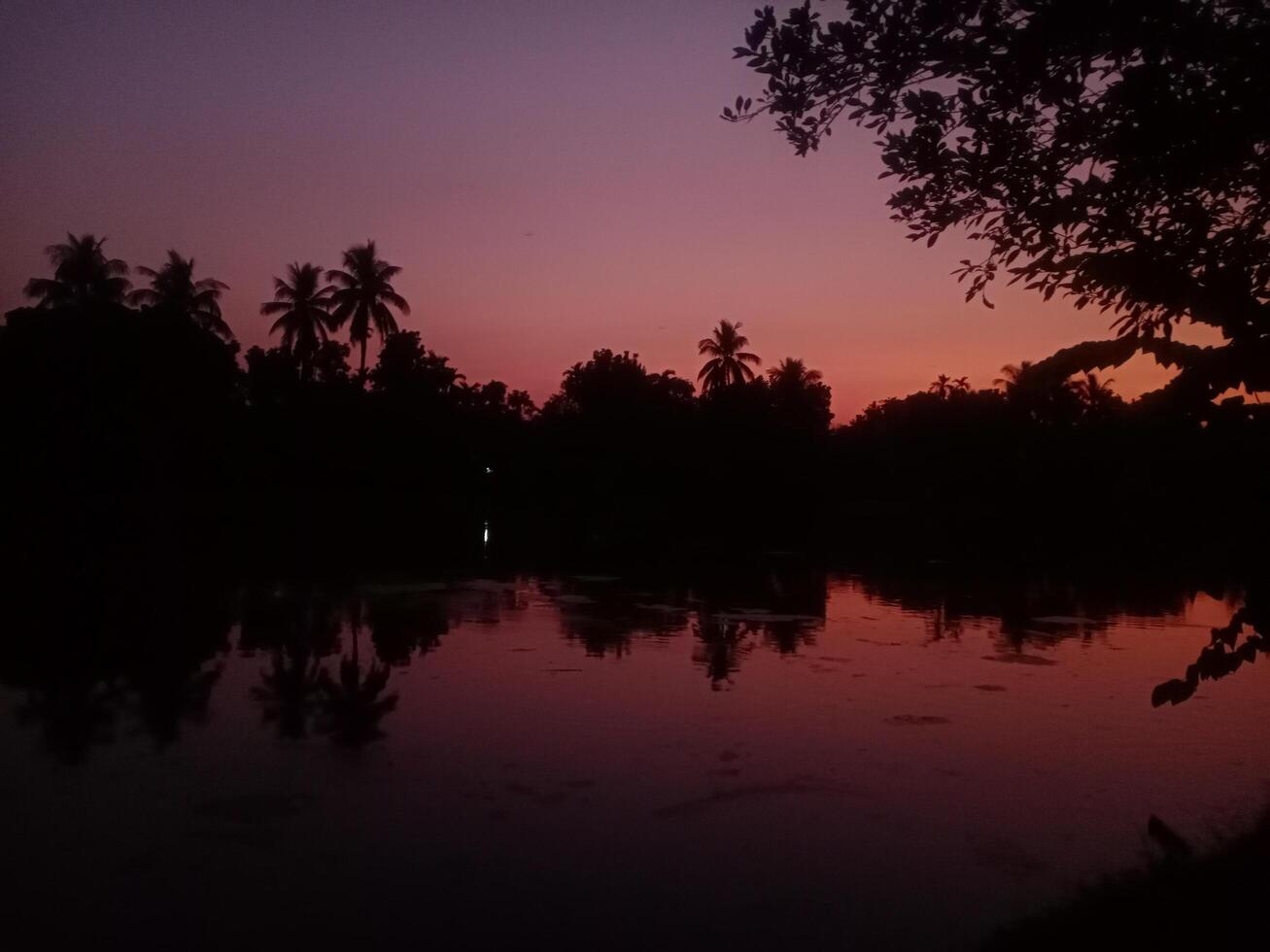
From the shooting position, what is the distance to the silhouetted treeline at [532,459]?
534 inches

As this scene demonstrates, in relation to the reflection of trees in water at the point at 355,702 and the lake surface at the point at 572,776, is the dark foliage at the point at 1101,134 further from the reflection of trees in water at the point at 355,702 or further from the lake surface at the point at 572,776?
the reflection of trees in water at the point at 355,702

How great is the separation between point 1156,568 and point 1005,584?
15.7 meters

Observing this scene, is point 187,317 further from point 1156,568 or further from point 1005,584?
point 1156,568

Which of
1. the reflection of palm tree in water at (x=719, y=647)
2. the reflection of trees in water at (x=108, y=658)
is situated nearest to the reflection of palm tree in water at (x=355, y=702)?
the reflection of trees in water at (x=108, y=658)

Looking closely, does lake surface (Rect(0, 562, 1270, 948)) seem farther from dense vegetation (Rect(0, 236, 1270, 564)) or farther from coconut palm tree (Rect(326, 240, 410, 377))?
coconut palm tree (Rect(326, 240, 410, 377))

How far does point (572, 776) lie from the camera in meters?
7.60

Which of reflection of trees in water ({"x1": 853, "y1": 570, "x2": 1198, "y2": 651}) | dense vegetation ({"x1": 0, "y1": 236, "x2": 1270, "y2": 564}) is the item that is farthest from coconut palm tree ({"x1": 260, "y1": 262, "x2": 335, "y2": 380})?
reflection of trees in water ({"x1": 853, "y1": 570, "x2": 1198, "y2": 651})

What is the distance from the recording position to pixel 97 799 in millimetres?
6633

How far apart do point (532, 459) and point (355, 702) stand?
163 ft

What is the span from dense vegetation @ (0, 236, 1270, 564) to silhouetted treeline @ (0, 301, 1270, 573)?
0.25 ft

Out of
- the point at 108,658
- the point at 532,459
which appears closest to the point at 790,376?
the point at 532,459

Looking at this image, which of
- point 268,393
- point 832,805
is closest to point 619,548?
point 832,805

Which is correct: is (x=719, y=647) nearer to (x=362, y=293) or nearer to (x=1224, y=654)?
(x=1224, y=654)

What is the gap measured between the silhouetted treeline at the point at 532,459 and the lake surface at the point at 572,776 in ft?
7.22
